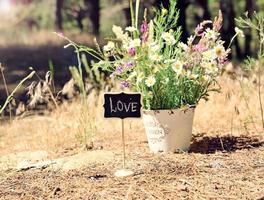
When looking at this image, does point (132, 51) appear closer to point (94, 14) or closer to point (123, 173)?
point (123, 173)

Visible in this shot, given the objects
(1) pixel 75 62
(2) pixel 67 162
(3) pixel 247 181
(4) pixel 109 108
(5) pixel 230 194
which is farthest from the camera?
(1) pixel 75 62

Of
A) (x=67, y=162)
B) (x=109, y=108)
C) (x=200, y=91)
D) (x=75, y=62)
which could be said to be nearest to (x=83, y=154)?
(x=67, y=162)

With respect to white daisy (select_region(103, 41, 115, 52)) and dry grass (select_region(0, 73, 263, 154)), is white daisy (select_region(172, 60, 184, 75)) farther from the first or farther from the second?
dry grass (select_region(0, 73, 263, 154))

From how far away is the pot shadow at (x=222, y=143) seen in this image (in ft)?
12.5

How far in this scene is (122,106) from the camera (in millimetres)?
3348

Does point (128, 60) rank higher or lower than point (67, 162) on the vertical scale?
higher

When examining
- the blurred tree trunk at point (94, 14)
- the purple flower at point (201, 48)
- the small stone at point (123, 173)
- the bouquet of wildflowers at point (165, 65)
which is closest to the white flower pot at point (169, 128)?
the bouquet of wildflowers at point (165, 65)

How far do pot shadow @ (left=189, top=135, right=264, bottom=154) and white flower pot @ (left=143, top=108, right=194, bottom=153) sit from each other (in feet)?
0.45

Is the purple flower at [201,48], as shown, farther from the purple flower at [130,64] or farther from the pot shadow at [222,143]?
the pot shadow at [222,143]

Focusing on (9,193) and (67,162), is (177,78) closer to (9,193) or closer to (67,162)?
(67,162)

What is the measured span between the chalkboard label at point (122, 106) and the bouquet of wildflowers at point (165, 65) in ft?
0.74

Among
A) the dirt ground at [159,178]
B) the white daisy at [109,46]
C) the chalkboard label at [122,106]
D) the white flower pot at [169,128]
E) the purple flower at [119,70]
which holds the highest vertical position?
the white daisy at [109,46]

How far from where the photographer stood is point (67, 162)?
363 cm

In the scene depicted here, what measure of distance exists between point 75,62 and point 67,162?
877 centimetres
